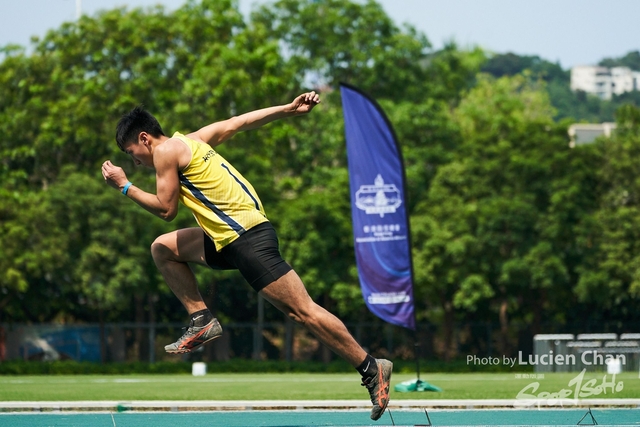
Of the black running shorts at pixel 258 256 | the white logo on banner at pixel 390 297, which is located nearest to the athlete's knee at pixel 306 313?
the black running shorts at pixel 258 256

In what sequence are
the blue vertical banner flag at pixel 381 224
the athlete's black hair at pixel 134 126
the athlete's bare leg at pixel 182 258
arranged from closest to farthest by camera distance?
the athlete's black hair at pixel 134 126 < the athlete's bare leg at pixel 182 258 < the blue vertical banner flag at pixel 381 224

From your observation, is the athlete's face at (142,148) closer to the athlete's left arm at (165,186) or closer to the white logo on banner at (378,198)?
the athlete's left arm at (165,186)

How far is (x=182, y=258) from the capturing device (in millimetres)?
7273

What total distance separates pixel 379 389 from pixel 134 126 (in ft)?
8.10

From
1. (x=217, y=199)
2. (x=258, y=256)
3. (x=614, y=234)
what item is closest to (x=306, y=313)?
(x=258, y=256)

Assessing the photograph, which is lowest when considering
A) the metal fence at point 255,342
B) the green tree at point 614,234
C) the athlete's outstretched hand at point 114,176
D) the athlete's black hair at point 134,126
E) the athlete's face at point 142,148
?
the metal fence at point 255,342

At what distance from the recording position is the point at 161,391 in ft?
51.3

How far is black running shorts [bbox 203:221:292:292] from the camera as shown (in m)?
6.78

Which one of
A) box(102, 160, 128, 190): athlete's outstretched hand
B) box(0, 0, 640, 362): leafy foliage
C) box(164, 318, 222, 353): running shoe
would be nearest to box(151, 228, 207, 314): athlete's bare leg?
box(164, 318, 222, 353): running shoe

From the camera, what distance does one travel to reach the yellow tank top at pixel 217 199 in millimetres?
6887

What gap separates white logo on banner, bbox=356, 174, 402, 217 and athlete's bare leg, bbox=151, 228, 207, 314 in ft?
30.1

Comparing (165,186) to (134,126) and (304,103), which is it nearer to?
(134,126)

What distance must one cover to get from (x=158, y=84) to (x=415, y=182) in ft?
34.6

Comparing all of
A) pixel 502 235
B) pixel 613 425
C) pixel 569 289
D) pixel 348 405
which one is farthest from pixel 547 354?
pixel 613 425
